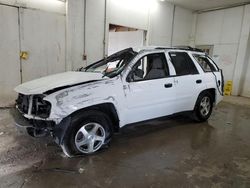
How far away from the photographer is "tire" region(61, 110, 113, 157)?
2.71 meters

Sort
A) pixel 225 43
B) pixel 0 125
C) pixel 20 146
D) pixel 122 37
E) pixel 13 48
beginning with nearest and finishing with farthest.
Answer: pixel 20 146, pixel 0 125, pixel 13 48, pixel 225 43, pixel 122 37

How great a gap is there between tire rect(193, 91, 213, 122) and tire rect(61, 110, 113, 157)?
2.21 m

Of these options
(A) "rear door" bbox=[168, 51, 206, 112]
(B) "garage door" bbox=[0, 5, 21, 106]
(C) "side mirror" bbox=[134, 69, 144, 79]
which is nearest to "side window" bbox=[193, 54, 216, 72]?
(A) "rear door" bbox=[168, 51, 206, 112]

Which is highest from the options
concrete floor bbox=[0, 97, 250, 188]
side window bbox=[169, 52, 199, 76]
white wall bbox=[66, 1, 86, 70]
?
white wall bbox=[66, 1, 86, 70]

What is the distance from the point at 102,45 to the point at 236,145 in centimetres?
507

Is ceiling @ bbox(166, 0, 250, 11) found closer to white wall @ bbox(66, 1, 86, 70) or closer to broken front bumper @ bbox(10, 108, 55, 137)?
white wall @ bbox(66, 1, 86, 70)

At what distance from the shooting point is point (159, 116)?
365cm

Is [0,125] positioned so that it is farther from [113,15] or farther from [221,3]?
[221,3]

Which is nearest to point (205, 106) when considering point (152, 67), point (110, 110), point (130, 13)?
point (152, 67)

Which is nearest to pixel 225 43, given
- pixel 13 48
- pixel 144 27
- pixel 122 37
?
pixel 144 27

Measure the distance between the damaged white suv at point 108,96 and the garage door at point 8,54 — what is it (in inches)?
105

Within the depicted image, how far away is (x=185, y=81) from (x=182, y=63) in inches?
15.1

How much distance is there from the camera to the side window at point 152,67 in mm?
3352

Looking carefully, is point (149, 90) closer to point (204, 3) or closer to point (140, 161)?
point (140, 161)
